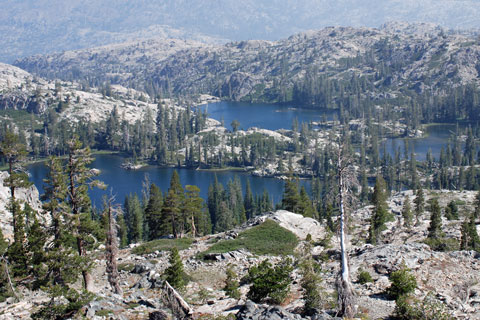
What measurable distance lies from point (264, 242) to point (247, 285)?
54.9 feet

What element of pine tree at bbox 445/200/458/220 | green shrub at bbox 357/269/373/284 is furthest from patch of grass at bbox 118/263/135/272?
pine tree at bbox 445/200/458/220

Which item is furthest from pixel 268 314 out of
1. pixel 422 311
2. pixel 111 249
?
pixel 111 249

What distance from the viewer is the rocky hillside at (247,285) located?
25870 mm

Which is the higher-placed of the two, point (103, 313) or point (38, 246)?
point (38, 246)

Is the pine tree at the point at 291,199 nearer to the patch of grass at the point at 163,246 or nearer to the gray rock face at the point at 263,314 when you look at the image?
the patch of grass at the point at 163,246

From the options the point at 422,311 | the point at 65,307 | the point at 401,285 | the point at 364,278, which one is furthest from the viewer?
the point at 364,278

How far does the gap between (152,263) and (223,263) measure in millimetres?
7584

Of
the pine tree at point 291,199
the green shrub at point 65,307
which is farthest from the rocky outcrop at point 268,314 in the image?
the pine tree at point 291,199

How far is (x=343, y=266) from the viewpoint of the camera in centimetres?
2427

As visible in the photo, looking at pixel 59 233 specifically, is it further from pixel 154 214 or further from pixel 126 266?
pixel 154 214

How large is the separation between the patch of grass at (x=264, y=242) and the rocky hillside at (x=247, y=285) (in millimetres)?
783

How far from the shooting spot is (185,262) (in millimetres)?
46562

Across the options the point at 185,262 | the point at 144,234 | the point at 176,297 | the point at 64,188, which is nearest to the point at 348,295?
the point at 176,297

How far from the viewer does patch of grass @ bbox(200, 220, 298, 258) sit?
168 ft
